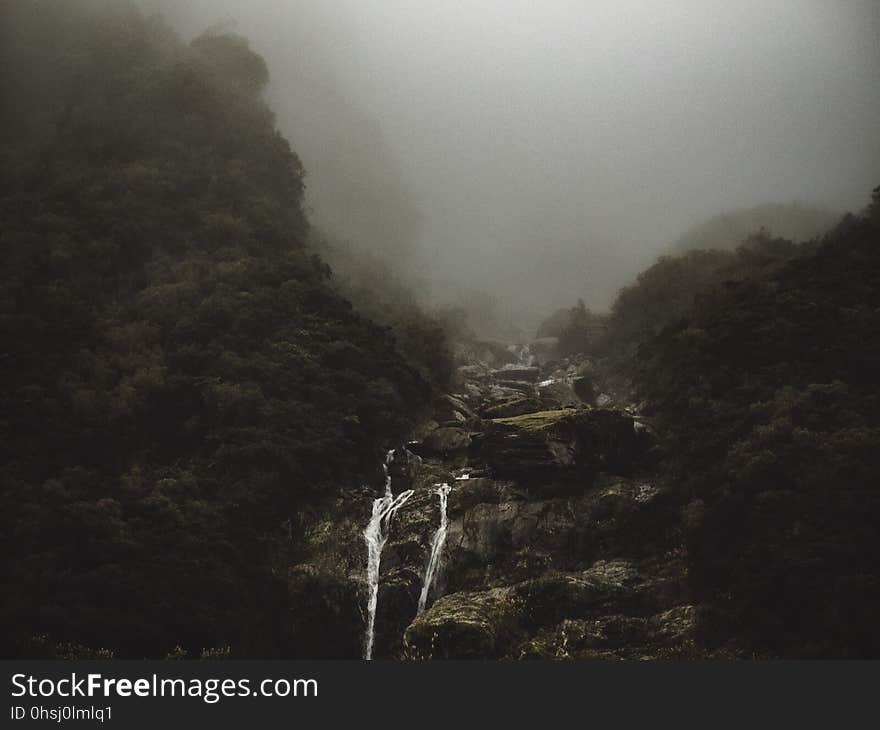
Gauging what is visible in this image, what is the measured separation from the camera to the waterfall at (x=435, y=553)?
105 ft

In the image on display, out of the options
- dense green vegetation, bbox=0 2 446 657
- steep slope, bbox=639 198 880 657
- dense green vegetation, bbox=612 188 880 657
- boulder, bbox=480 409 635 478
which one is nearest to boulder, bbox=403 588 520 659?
dense green vegetation, bbox=0 2 446 657

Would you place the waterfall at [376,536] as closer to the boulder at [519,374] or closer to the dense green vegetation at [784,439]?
the dense green vegetation at [784,439]

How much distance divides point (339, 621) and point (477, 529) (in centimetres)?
770

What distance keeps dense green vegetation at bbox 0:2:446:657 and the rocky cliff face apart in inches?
94.8

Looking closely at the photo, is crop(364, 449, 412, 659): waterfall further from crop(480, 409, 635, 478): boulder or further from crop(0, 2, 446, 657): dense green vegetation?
crop(480, 409, 635, 478): boulder

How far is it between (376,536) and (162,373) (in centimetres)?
1549

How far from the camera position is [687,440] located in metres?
36.0

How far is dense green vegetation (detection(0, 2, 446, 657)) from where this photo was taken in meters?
28.4

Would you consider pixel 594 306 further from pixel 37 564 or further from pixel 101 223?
pixel 37 564

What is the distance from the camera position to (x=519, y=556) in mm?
33125

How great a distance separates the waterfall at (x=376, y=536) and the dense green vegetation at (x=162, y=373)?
2.33m

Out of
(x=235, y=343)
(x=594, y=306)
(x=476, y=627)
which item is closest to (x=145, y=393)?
(x=235, y=343)

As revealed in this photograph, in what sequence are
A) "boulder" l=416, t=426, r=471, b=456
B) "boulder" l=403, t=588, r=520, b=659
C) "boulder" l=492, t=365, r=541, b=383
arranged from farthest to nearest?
"boulder" l=492, t=365, r=541, b=383, "boulder" l=416, t=426, r=471, b=456, "boulder" l=403, t=588, r=520, b=659

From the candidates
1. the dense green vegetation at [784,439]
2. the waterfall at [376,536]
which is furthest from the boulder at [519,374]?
the waterfall at [376,536]
